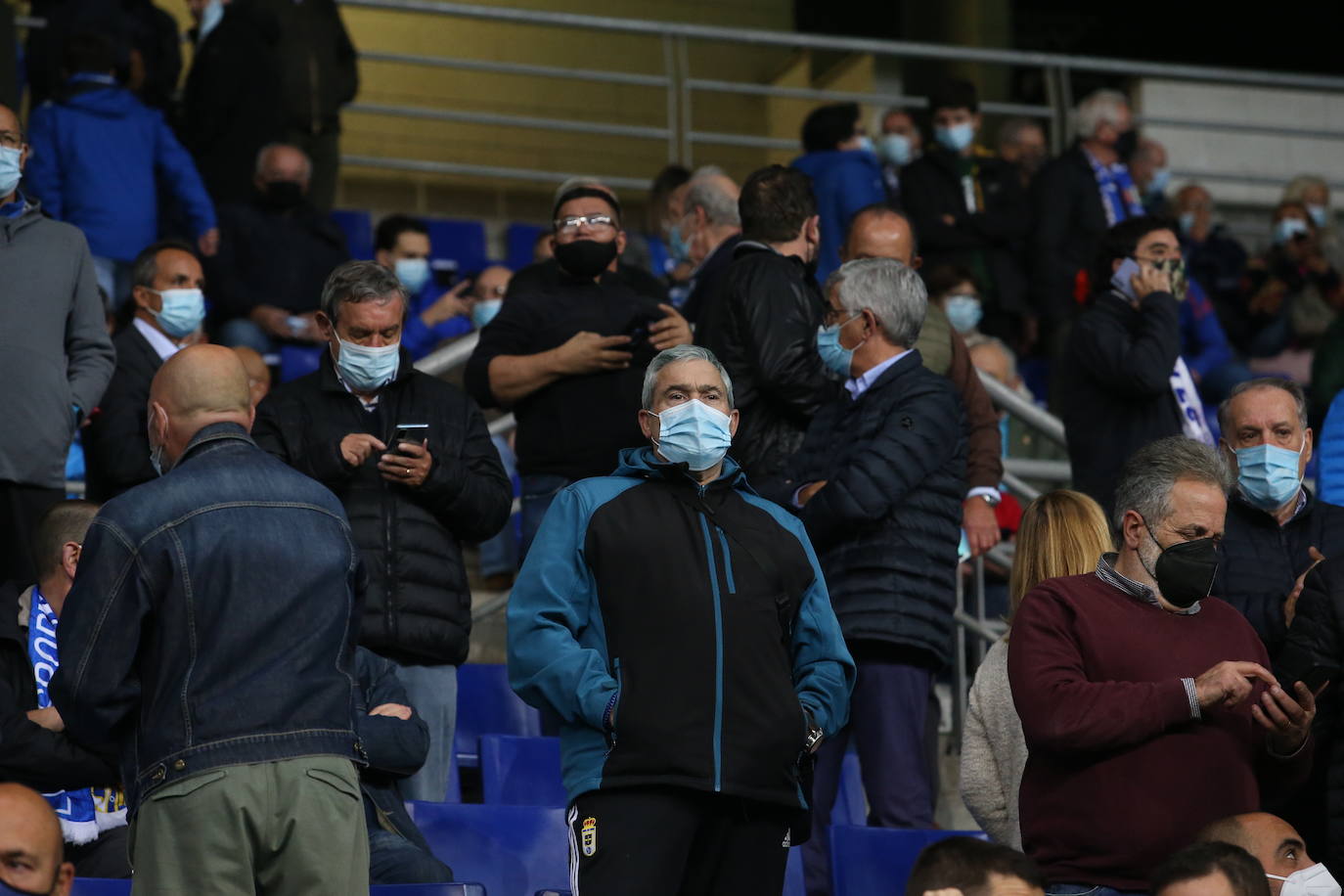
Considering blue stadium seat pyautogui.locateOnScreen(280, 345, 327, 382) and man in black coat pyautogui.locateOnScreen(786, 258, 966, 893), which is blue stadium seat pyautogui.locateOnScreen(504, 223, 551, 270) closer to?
blue stadium seat pyautogui.locateOnScreen(280, 345, 327, 382)

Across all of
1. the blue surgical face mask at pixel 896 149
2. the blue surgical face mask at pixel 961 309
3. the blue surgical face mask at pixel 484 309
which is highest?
the blue surgical face mask at pixel 896 149

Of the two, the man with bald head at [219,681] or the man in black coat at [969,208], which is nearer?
the man with bald head at [219,681]

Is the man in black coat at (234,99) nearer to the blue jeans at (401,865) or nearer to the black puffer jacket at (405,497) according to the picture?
the black puffer jacket at (405,497)

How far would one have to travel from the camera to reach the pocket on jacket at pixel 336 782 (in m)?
4.16

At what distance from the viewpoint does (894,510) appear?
5547 mm

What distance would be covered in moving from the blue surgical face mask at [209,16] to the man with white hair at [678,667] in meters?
5.98

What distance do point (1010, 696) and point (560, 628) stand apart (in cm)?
118

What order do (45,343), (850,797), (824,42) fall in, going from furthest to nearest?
(824,42)
(850,797)
(45,343)

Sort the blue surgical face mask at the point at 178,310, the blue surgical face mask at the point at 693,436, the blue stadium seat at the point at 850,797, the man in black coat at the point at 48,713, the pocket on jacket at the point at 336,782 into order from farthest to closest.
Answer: the blue surgical face mask at the point at 178,310 < the blue stadium seat at the point at 850,797 < the man in black coat at the point at 48,713 < the blue surgical face mask at the point at 693,436 < the pocket on jacket at the point at 336,782

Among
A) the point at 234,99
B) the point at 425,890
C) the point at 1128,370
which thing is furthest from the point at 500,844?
the point at 234,99

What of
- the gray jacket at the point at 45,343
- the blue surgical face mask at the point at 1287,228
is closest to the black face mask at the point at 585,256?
the gray jacket at the point at 45,343

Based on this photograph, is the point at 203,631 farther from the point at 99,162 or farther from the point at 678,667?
the point at 99,162

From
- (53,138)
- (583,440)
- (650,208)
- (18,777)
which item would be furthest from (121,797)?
(650,208)

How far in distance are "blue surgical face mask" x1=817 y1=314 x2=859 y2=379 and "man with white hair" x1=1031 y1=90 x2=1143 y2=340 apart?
189 inches
